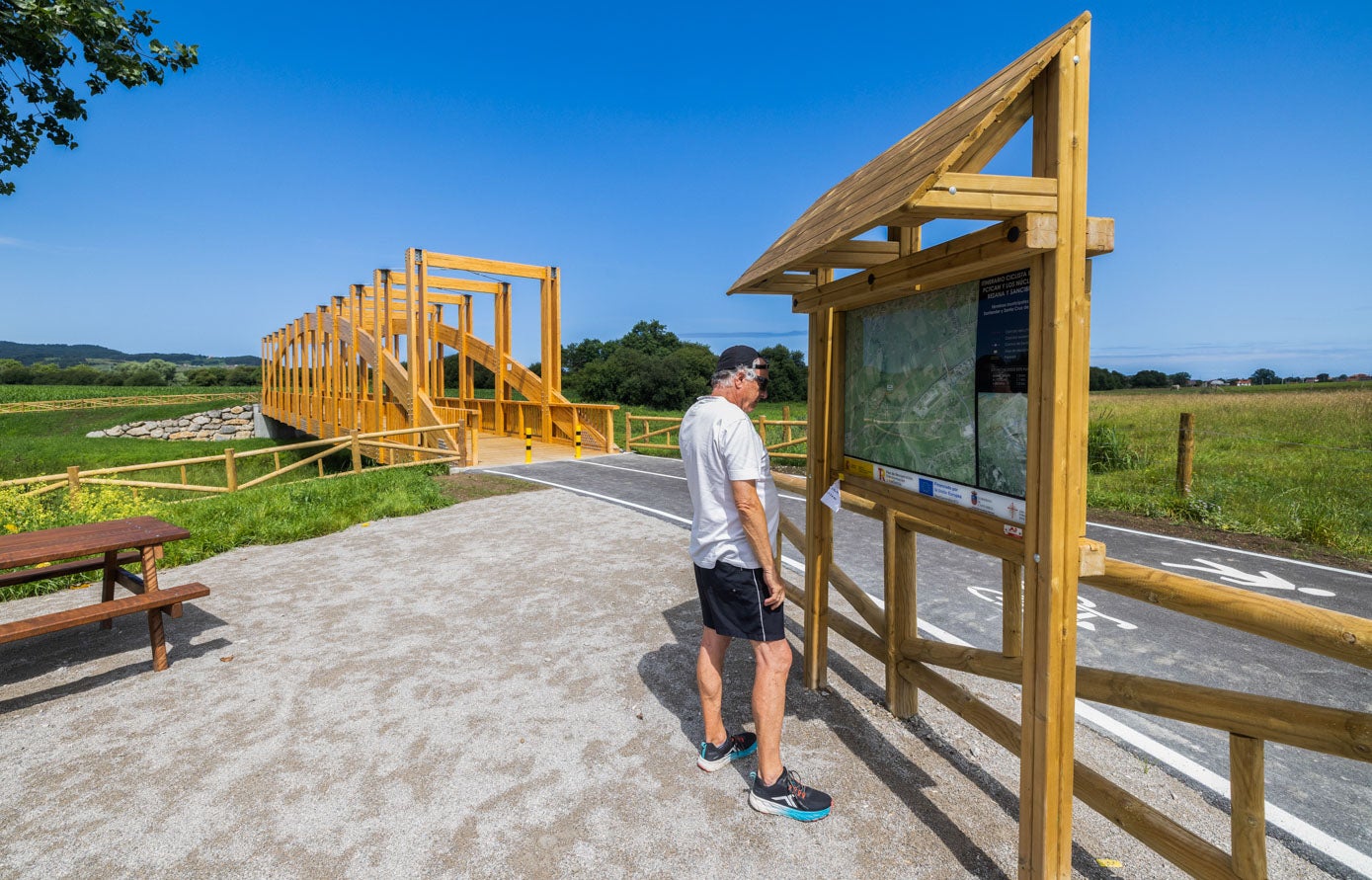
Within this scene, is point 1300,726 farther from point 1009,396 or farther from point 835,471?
point 835,471

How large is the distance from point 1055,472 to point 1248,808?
1048 millimetres

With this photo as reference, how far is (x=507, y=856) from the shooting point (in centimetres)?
247

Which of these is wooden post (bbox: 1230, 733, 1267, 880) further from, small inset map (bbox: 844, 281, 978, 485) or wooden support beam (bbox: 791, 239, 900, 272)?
wooden support beam (bbox: 791, 239, 900, 272)

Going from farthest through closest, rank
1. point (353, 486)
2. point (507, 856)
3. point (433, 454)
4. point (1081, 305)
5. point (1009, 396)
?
point (433, 454), point (353, 486), point (507, 856), point (1009, 396), point (1081, 305)

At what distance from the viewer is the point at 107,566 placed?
465 centimetres

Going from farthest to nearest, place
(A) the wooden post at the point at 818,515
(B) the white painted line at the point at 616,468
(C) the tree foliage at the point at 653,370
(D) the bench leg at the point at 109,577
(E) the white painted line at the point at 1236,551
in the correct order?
(C) the tree foliage at the point at 653,370
(B) the white painted line at the point at 616,468
(E) the white painted line at the point at 1236,551
(D) the bench leg at the point at 109,577
(A) the wooden post at the point at 818,515

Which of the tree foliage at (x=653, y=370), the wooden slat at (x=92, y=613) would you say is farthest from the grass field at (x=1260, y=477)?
the tree foliage at (x=653, y=370)

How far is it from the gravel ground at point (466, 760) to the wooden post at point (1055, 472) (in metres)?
0.47

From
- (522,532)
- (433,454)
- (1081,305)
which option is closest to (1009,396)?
(1081,305)

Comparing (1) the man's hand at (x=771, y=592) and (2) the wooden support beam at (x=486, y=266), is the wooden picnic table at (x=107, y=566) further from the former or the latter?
(2) the wooden support beam at (x=486, y=266)

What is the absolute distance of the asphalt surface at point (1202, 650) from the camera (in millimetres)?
2816

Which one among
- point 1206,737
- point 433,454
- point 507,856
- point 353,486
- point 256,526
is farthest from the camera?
point 433,454

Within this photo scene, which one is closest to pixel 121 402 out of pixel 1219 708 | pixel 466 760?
pixel 466 760

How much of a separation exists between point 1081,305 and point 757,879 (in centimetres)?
211
